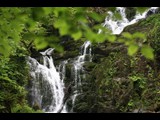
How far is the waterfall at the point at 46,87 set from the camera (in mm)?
15273

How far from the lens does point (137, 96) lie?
13.8 meters

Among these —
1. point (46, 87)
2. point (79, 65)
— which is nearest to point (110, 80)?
point (79, 65)

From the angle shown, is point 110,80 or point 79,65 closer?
point 110,80

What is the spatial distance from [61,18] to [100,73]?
13.4 metres

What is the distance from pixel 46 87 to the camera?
1593 cm

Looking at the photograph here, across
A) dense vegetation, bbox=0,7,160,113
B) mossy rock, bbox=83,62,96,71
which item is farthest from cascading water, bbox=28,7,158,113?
dense vegetation, bbox=0,7,160,113

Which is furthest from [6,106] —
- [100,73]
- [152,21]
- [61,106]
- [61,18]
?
[152,21]

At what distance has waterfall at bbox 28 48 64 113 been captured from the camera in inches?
601

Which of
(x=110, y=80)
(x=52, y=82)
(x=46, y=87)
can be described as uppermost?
(x=110, y=80)

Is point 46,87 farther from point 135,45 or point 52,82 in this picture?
point 135,45

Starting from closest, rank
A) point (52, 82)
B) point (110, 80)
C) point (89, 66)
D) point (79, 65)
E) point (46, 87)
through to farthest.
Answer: point (110, 80)
point (46, 87)
point (52, 82)
point (89, 66)
point (79, 65)

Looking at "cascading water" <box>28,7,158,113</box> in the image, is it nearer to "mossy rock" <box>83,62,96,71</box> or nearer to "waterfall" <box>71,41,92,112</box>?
"waterfall" <box>71,41,92,112</box>

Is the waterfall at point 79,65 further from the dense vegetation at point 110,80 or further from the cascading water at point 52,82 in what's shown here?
the dense vegetation at point 110,80

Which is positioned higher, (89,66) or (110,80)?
(89,66)
